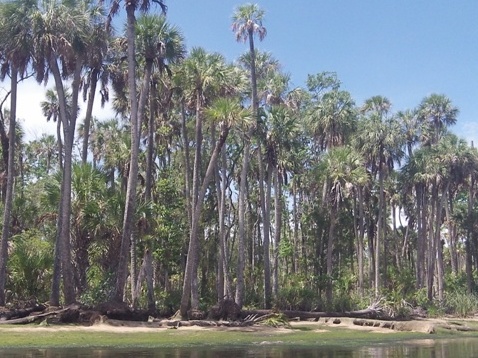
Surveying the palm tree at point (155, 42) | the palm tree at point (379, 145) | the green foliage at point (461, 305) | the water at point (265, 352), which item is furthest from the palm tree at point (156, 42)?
the green foliage at point (461, 305)

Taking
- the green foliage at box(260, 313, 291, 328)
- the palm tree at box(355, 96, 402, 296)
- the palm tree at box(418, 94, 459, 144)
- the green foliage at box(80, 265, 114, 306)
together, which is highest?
the palm tree at box(418, 94, 459, 144)

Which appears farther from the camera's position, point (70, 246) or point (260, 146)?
point (260, 146)

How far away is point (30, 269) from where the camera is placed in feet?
102

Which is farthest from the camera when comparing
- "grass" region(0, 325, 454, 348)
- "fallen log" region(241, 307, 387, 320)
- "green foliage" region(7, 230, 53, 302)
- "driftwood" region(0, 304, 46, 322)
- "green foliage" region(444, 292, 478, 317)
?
"green foliage" region(444, 292, 478, 317)

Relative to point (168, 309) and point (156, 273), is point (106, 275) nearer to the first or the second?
point (168, 309)

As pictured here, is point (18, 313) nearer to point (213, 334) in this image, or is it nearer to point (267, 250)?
point (213, 334)

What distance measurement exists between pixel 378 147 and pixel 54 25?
1105 inches

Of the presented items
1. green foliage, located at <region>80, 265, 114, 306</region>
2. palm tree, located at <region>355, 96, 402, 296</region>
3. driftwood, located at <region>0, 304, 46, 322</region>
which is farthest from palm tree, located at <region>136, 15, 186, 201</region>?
palm tree, located at <region>355, 96, 402, 296</region>

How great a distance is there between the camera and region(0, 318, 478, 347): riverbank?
2312cm

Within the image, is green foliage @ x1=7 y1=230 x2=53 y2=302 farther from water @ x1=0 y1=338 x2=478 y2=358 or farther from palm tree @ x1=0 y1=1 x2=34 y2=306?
water @ x1=0 y1=338 x2=478 y2=358

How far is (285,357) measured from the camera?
18.7 m

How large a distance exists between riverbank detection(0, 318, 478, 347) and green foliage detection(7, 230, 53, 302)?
18.8ft

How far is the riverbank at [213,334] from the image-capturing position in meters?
23.1

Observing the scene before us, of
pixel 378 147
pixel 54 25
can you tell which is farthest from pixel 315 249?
pixel 54 25
